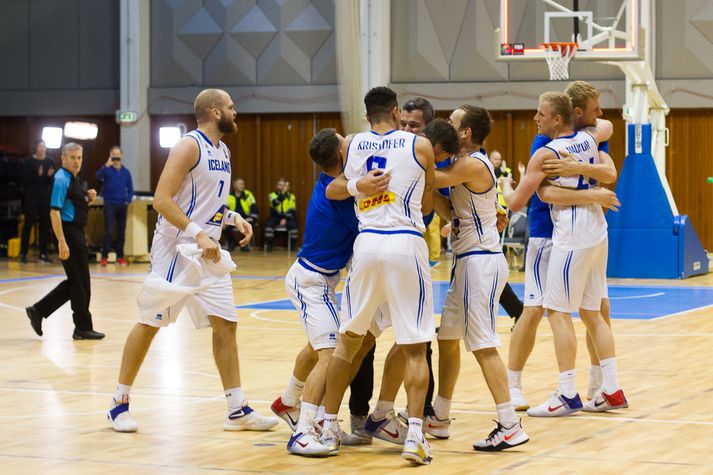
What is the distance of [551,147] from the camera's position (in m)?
7.04

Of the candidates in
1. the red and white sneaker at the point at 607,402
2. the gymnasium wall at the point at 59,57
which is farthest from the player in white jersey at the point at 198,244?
the gymnasium wall at the point at 59,57

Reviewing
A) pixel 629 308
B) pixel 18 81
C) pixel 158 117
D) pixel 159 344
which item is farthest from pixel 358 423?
pixel 18 81

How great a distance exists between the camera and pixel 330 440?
5.89 m

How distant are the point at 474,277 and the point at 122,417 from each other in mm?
2175

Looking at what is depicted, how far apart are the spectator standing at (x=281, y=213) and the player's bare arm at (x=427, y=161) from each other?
18.9 metres

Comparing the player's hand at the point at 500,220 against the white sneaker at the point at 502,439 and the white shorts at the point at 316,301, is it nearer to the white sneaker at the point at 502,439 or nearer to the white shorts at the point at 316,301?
the white shorts at the point at 316,301

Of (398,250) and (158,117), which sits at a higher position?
(158,117)

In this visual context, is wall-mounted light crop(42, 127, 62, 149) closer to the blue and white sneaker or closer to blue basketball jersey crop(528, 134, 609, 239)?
blue basketball jersey crop(528, 134, 609, 239)

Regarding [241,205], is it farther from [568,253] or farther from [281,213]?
[568,253]

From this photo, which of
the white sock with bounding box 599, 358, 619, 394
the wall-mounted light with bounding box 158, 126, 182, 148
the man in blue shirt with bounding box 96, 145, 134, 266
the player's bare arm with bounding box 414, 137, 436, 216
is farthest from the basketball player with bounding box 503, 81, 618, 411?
the wall-mounted light with bounding box 158, 126, 182, 148

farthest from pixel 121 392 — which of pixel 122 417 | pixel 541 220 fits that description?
pixel 541 220

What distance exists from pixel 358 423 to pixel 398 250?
1207mm

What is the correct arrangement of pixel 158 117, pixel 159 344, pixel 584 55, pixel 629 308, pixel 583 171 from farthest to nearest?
pixel 158 117 → pixel 584 55 → pixel 629 308 → pixel 159 344 → pixel 583 171

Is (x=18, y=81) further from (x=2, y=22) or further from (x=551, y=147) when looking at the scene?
(x=551, y=147)
